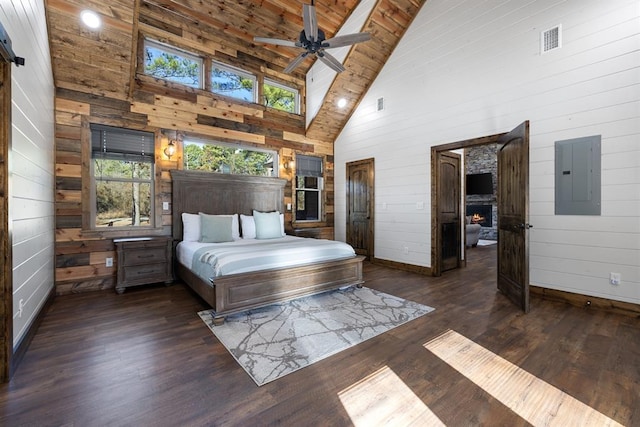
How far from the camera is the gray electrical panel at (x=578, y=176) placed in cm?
328

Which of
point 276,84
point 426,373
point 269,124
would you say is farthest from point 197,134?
point 426,373

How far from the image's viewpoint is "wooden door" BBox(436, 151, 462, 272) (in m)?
5.00

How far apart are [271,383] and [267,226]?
10.5ft

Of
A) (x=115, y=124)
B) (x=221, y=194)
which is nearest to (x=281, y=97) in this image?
(x=221, y=194)

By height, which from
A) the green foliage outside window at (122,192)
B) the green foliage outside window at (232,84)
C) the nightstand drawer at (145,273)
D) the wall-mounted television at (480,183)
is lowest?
the nightstand drawer at (145,273)

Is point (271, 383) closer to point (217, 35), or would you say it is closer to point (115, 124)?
point (115, 124)

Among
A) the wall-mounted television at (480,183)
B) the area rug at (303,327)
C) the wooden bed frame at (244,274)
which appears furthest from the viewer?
the wall-mounted television at (480,183)

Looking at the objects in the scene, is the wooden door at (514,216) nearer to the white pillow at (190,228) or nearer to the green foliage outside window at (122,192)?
the white pillow at (190,228)

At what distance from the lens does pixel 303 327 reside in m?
2.81

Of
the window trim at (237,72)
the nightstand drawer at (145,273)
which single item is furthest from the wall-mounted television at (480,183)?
the nightstand drawer at (145,273)

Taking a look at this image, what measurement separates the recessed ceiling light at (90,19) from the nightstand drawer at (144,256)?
2.78 meters

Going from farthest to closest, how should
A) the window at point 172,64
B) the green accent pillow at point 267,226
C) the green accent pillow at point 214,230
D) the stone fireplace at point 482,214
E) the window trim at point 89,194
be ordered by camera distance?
the stone fireplace at point 482,214 < the green accent pillow at point 267,226 < the window at point 172,64 < the green accent pillow at point 214,230 < the window trim at point 89,194

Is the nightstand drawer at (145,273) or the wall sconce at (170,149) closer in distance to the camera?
the nightstand drawer at (145,273)

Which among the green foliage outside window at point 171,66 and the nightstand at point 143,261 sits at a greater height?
the green foliage outside window at point 171,66
